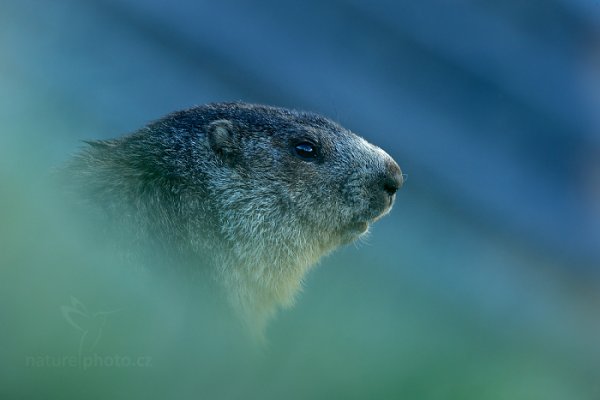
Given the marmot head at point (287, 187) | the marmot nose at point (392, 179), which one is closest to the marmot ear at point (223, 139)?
the marmot head at point (287, 187)

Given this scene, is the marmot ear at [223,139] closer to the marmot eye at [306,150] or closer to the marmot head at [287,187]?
the marmot head at [287,187]

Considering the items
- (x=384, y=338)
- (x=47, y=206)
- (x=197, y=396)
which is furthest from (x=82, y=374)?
(x=384, y=338)

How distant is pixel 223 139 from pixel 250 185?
0.21m

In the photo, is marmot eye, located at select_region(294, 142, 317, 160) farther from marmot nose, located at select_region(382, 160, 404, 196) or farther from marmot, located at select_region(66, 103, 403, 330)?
marmot nose, located at select_region(382, 160, 404, 196)

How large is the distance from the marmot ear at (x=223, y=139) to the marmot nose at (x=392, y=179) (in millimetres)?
613

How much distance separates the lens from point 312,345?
5.79ft

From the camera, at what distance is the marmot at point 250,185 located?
7.47 feet

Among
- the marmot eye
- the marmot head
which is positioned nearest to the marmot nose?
the marmot head

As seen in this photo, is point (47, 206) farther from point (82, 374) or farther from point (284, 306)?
point (284, 306)

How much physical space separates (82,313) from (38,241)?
20cm

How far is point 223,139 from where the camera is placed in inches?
98.7

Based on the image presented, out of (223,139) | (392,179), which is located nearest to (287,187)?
Result: (223,139)

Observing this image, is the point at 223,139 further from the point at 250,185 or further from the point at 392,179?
the point at 392,179

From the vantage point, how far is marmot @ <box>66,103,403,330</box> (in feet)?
7.47
